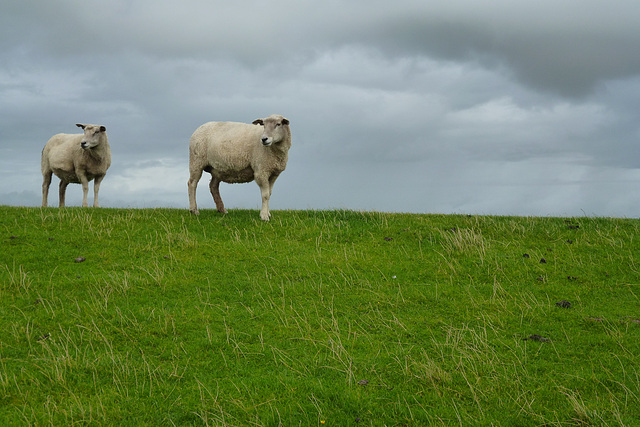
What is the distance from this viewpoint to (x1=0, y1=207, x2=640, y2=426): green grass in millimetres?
6148

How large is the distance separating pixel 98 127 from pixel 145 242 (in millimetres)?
8669

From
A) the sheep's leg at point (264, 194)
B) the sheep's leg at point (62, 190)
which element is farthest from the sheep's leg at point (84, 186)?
the sheep's leg at point (264, 194)

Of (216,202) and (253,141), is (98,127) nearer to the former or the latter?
(216,202)

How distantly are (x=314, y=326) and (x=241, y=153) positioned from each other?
358 inches

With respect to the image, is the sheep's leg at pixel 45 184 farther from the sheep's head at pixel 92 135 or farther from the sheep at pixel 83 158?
the sheep's head at pixel 92 135

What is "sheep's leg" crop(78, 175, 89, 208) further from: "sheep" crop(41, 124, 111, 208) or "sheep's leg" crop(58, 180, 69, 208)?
"sheep's leg" crop(58, 180, 69, 208)

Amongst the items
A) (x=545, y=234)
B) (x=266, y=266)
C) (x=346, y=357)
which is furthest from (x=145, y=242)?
(x=545, y=234)

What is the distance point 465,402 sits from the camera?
6.22 meters

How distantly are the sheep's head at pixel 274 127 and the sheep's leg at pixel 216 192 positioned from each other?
10.5 feet

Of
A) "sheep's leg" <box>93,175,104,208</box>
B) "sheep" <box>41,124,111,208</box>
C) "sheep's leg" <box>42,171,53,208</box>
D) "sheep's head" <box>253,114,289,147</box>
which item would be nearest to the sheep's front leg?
"sheep's leg" <box>42,171,53,208</box>

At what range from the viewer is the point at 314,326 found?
334 inches

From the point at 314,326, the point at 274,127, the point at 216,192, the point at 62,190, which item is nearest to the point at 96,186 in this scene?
the point at 62,190

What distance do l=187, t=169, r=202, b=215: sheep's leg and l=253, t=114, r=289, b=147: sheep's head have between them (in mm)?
3101

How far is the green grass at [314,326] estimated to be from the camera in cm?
615
